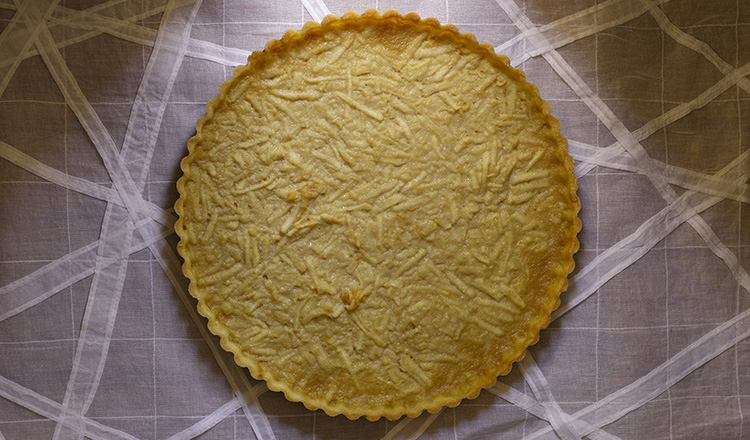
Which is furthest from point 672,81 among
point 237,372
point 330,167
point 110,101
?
point 110,101

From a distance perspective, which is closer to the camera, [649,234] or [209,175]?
[209,175]

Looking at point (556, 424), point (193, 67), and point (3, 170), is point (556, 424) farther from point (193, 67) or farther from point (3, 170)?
point (3, 170)

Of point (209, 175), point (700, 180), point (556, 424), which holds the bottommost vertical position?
point (556, 424)

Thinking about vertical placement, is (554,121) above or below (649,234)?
above

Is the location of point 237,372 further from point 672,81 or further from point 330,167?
point 672,81
